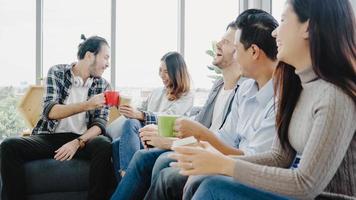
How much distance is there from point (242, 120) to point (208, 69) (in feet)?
8.77

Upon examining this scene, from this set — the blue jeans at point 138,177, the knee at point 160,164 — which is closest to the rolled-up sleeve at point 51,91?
the blue jeans at point 138,177

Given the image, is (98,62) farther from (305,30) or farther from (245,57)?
(305,30)

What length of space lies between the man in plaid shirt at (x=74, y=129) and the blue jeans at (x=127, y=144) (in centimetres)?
12

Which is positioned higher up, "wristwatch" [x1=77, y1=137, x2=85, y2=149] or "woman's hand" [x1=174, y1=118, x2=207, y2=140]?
"woman's hand" [x1=174, y1=118, x2=207, y2=140]

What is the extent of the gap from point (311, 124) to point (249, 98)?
2.05 feet

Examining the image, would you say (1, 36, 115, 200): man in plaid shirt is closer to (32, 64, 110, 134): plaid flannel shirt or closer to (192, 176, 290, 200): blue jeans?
(32, 64, 110, 134): plaid flannel shirt

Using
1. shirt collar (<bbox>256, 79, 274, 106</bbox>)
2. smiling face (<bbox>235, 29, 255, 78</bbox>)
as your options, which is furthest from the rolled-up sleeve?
shirt collar (<bbox>256, 79, 274, 106</bbox>)

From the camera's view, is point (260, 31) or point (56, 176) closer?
point (260, 31)

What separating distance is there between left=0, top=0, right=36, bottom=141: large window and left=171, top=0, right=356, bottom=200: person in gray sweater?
3.28m

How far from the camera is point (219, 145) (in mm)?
1644

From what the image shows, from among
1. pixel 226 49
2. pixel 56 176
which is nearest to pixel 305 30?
pixel 226 49

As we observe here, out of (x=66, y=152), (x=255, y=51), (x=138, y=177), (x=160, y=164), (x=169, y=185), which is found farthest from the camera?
(x=66, y=152)

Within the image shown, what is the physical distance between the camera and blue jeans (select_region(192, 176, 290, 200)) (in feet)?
3.46

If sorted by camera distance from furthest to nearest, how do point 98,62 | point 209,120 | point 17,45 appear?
1. point 17,45
2. point 98,62
3. point 209,120
